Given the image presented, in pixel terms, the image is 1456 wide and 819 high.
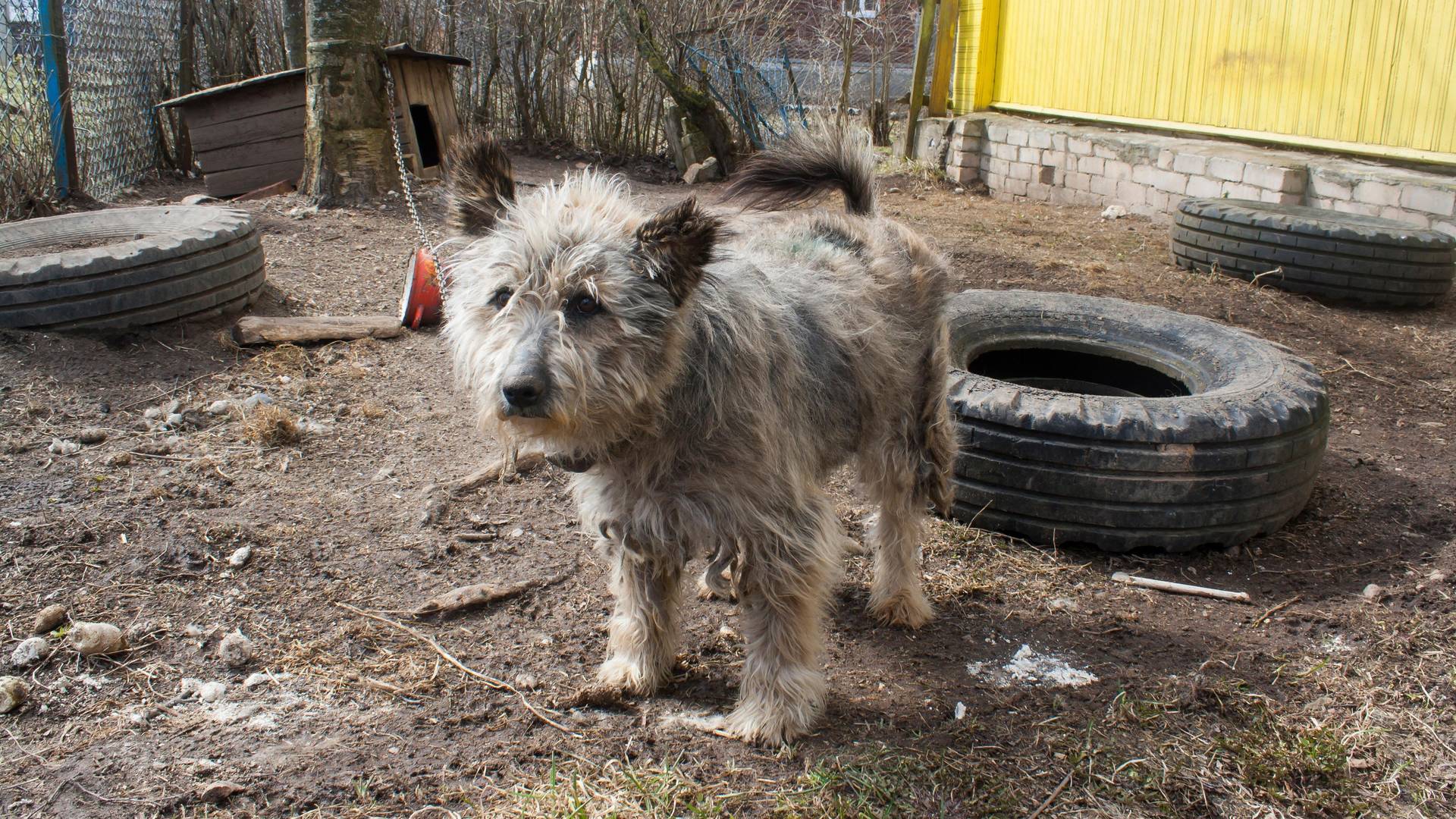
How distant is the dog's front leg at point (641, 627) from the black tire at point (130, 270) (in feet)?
13.0

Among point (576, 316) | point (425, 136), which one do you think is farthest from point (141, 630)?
point (425, 136)

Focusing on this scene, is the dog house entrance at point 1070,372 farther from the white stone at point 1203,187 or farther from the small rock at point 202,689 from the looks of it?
the white stone at point 1203,187

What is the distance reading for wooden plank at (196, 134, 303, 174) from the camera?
9758mm

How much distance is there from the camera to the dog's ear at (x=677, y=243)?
257cm

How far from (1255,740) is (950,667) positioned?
95 centimetres

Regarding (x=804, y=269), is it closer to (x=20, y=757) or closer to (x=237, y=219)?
(x=20, y=757)

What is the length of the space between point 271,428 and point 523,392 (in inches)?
118

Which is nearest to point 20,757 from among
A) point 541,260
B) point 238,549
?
point 238,549

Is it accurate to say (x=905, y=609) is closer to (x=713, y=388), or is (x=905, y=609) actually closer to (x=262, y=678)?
(x=713, y=388)

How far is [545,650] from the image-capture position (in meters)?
3.51

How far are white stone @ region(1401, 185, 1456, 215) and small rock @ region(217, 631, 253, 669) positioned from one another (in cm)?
831

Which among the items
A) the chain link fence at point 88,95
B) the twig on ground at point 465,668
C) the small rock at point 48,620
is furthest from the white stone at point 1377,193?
the chain link fence at point 88,95

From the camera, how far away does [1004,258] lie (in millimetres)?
8258

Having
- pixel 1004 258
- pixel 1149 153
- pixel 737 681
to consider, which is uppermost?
pixel 1149 153
